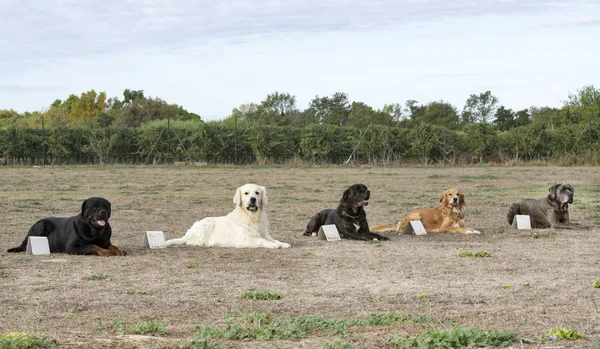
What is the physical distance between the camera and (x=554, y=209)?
15.4 m

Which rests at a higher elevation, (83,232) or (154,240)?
(83,232)

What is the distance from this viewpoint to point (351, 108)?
78.7 m

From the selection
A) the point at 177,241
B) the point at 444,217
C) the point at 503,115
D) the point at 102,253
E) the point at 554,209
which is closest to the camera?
the point at 102,253

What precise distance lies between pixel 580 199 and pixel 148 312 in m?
16.8

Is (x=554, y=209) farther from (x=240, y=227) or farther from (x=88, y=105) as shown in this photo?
(x=88, y=105)

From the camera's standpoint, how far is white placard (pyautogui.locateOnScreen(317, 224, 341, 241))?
1378cm

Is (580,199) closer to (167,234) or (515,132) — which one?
Answer: (167,234)

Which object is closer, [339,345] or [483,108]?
[339,345]

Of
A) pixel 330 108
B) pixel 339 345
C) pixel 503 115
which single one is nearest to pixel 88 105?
pixel 330 108

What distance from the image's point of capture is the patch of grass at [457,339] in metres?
5.70

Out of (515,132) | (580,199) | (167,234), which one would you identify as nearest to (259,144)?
(515,132)

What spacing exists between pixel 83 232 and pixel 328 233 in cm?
409

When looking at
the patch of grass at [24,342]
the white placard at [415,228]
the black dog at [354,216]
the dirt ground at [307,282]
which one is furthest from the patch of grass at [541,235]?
the patch of grass at [24,342]

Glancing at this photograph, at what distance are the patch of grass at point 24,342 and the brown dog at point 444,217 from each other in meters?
9.92
